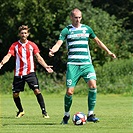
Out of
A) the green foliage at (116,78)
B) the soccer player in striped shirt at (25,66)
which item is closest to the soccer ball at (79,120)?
the soccer player in striped shirt at (25,66)

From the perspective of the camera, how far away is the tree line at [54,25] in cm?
3472

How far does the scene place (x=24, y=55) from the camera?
1434 centimetres

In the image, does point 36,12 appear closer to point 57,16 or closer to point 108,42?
point 57,16

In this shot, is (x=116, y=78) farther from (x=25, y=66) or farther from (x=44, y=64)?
(x=44, y=64)

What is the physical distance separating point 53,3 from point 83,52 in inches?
925

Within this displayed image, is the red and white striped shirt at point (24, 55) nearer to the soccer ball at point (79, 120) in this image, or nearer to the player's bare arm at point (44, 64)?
the player's bare arm at point (44, 64)

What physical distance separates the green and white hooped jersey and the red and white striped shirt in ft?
7.26

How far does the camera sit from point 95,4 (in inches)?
1601

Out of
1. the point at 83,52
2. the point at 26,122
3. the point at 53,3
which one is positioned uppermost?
the point at 53,3

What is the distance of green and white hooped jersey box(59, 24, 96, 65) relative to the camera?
39.8 ft

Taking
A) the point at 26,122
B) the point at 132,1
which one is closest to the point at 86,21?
the point at 132,1

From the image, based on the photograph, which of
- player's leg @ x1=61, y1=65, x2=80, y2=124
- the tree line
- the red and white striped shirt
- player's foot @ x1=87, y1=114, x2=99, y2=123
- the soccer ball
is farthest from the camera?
the tree line

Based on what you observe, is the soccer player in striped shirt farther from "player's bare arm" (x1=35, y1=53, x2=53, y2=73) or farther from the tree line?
the tree line

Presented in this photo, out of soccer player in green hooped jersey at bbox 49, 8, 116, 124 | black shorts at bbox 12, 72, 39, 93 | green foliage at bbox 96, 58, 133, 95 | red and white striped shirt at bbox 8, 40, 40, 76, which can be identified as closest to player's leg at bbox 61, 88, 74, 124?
soccer player in green hooped jersey at bbox 49, 8, 116, 124
